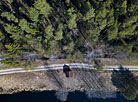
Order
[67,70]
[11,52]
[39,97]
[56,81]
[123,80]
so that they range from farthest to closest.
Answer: [39,97] → [56,81] → [67,70] → [123,80] → [11,52]

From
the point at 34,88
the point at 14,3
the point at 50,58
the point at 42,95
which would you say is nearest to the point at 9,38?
the point at 14,3

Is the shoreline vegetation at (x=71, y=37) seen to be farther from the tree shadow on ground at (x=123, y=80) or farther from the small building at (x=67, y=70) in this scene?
the small building at (x=67, y=70)

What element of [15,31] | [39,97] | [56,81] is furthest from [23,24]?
[39,97]

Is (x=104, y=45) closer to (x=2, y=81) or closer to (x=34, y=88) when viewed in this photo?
(x=34, y=88)

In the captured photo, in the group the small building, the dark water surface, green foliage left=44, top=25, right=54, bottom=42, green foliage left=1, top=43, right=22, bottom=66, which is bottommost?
the dark water surface

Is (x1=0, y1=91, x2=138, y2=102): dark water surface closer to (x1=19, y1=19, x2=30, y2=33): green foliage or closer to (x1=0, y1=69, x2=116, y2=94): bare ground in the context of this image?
(x1=0, y1=69, x2=116, y2=94): bare ground

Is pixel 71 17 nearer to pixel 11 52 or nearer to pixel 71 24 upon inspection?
pixel 71 24

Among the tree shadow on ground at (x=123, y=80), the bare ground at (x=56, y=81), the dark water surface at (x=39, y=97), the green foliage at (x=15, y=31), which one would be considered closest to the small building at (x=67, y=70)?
the bare ground at (x=56, y=81)

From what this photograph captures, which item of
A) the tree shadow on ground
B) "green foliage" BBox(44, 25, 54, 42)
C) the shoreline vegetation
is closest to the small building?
the shoreline vegetation
